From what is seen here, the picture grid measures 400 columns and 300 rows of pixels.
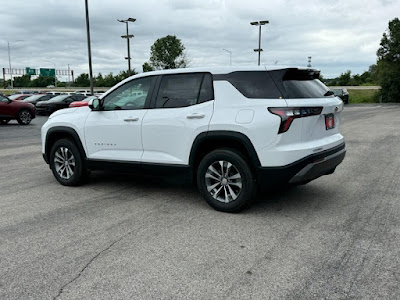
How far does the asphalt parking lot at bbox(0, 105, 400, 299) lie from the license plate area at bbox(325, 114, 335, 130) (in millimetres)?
1045

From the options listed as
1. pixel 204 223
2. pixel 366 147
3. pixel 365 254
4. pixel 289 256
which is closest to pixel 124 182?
pixel 204 223

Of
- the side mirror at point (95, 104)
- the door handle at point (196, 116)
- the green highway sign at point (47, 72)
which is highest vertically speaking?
the green highway sign at point (47, 72)

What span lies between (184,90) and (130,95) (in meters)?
0.96

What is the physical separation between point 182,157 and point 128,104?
4.06ft

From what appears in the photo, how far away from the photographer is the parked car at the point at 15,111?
1917cm

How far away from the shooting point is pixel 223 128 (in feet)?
15.6

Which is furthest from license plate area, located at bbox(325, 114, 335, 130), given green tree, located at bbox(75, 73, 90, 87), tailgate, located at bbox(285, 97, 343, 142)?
green tree, located at bbox(75, 73, 90, 87)

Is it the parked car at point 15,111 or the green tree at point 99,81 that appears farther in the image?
the green tree at point 99,81

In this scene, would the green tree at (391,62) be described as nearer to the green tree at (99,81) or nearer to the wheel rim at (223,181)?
the wheel rim at (223,181)

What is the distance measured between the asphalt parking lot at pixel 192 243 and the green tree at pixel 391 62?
4636cm

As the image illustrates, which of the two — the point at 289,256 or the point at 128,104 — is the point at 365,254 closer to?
the point at 289,256

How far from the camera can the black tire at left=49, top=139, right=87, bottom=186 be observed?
6238 mm

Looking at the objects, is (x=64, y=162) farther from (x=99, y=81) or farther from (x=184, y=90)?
(x=99, y=81)

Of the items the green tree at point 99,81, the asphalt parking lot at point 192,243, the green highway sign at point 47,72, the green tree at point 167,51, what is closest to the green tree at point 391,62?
the green tree at point 167,51
